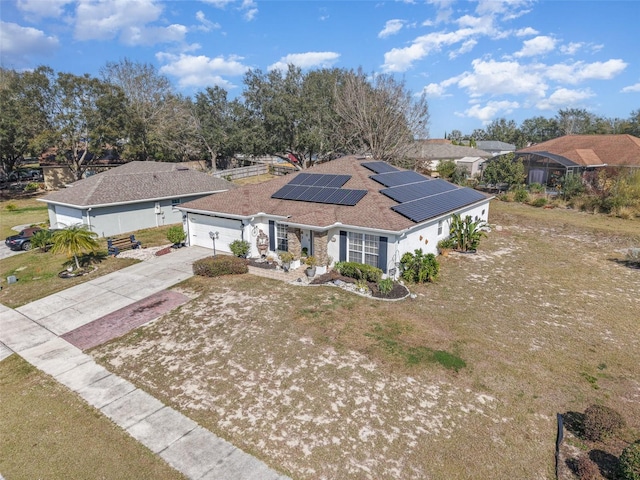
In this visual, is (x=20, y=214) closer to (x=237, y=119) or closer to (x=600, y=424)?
(x=237, y=119)

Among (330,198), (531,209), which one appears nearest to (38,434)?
(330,198)

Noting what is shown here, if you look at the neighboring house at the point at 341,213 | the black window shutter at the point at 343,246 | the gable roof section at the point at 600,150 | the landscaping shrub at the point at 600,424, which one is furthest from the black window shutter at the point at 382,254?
the gable roof section at the point at 600,150

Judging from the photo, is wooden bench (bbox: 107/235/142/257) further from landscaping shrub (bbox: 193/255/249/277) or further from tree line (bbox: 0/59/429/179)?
tree line (bbox: 0/59/429/179)

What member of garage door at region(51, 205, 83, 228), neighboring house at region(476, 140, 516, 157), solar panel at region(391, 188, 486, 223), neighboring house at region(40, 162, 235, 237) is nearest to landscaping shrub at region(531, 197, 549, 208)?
solar panel at region(391, 188, 486, 223)

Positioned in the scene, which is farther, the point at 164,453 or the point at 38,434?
the point at 38,434

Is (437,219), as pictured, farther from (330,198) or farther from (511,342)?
(511,342)

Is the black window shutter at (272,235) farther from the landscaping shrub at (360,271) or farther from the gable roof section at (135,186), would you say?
the gable roof section at (135,186)

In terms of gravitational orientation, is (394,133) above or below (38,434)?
above

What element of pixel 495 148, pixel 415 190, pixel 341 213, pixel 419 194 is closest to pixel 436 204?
pixel 419 194
